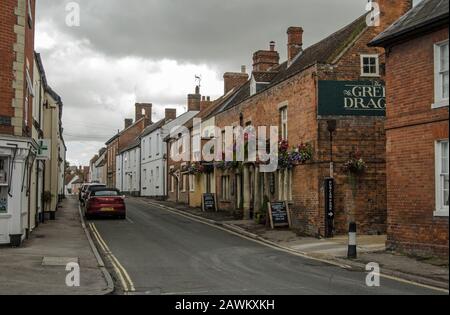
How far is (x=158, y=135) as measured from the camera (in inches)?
2098

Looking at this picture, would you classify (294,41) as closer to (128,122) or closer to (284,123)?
(284,123)

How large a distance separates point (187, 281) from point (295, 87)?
12823 mm

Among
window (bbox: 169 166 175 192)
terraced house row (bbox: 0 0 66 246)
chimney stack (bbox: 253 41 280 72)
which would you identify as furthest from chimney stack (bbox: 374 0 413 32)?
window (bbox: 169 166 175 192)

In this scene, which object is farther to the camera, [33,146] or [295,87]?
[295,87]

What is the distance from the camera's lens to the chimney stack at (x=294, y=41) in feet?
102

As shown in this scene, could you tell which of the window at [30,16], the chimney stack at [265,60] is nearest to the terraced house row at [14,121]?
the window at [30,16]

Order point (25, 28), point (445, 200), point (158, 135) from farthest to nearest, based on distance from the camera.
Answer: point (158, 135) → point (25, 28) → point (445, 200)

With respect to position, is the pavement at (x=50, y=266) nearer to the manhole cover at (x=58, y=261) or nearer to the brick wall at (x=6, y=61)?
the manhole cover at (x=58, y=261)

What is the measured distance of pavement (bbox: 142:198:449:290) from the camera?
12.8 m

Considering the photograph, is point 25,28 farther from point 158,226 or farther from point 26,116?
point 158,226

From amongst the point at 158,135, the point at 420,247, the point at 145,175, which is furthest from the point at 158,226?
the point at 145,175

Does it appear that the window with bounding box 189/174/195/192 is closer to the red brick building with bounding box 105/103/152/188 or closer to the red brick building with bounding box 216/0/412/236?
the red brick building with bounding box 216/0/412/236

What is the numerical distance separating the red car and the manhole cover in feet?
44.4
